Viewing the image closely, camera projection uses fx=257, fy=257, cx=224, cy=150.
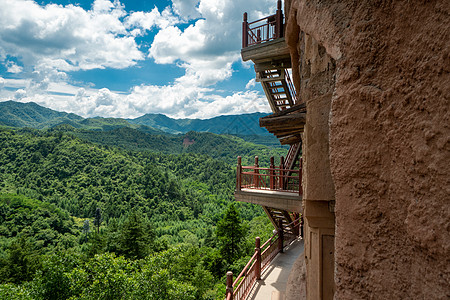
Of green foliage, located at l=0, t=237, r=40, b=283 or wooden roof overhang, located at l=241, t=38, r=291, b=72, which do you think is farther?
green foliage, located at l=0, t=237, r=40, b=283

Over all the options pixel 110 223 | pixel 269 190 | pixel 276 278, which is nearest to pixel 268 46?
pixel 269 190

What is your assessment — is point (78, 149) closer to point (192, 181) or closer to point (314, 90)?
point (192, 181)

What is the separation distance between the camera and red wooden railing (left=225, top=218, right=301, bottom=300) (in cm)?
780

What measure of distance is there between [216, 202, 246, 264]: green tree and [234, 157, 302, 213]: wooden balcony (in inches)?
834

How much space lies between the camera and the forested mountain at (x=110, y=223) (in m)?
14.7

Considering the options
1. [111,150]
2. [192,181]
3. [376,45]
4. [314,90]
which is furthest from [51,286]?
[111,150]

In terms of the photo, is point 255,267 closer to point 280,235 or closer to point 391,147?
point 280,235

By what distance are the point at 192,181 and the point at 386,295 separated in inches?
5128

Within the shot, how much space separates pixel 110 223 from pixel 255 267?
69616 millimetres

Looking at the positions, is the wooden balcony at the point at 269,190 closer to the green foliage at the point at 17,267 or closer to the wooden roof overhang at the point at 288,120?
the wooden roof overhang at the point at 288,120

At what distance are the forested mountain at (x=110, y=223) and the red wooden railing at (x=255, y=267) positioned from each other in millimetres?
6281

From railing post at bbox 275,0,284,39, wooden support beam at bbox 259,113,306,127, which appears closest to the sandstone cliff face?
wooden support beam at bbox 259,113,306,127

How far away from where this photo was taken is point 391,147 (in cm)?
167

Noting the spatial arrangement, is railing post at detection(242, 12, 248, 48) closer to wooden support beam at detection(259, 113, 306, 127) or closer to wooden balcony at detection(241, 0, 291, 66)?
wooden balcony at detection(241, 0, 291, 66)
